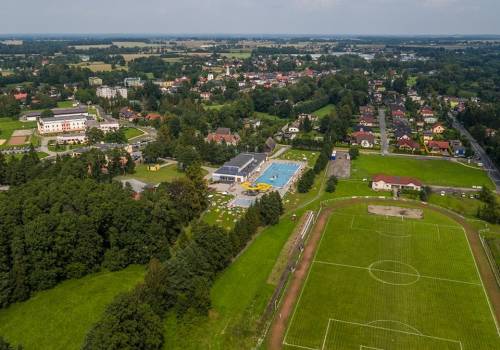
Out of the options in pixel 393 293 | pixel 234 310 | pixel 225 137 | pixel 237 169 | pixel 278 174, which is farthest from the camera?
pixel 225 137

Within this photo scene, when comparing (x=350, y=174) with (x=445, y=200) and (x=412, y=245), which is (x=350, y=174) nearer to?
(x=445, y=200)

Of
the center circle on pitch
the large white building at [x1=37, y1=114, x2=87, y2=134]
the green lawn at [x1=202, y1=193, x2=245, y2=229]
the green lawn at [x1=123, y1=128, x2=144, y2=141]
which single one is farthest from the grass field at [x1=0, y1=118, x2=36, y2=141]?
the center circle on pitch

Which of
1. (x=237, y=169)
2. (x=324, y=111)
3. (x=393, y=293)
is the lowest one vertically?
(x=393, y=293)

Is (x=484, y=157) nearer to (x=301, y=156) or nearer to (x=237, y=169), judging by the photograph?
(x=301, y=156)

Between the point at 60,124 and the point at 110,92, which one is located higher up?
the point at 110,92

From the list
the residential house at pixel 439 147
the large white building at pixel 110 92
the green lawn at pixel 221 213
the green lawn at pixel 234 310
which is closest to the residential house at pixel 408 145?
the residential house at pixel 439 147

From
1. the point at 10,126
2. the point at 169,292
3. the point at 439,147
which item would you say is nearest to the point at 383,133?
the point at 439,147

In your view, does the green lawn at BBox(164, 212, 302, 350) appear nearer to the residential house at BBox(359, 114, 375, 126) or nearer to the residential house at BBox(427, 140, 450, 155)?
the residential house at BBox(427, 140, 450, 155)
